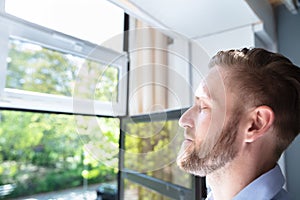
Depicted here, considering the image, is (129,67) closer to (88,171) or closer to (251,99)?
(251,99)

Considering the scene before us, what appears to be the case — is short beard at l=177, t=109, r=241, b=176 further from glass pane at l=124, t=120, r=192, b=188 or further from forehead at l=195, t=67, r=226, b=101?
glass pane at l=124, t=120, r=192, b=188

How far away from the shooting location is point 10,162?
4.68 feet

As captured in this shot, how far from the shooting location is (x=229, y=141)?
2.62ft

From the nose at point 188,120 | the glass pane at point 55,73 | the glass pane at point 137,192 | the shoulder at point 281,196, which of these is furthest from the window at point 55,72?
the shoulder at point 281,196

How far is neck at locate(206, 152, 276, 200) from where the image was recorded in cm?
81

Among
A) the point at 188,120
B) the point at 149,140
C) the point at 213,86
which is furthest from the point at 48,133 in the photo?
the point at 213,86

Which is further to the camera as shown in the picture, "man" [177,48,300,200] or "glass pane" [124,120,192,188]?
"glass pane" [124,120,192,188]

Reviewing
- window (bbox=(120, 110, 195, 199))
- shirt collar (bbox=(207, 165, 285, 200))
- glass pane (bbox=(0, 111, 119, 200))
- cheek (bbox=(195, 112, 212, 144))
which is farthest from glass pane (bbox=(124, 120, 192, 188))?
shirt collar (bbox=(207, 165, 285, 200))

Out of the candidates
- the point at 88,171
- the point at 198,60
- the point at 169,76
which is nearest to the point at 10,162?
the point at 88,171

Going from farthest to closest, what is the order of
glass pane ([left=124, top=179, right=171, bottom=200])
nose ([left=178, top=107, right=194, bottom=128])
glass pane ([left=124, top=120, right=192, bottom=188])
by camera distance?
1. glass pane ([left=124, top=179, right=171, bottom=200])
2. glass pane ([left=124, top=120, right=192, bottom=188])
3. nose ([left=178, top=107, right=194, bottom=128])

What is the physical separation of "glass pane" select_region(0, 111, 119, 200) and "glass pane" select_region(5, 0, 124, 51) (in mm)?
369

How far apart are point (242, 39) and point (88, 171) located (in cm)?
143

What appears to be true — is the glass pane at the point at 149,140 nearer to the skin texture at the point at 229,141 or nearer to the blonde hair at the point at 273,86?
the skin texture at the point at 229,141

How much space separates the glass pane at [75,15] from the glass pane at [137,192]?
0.82 meters
